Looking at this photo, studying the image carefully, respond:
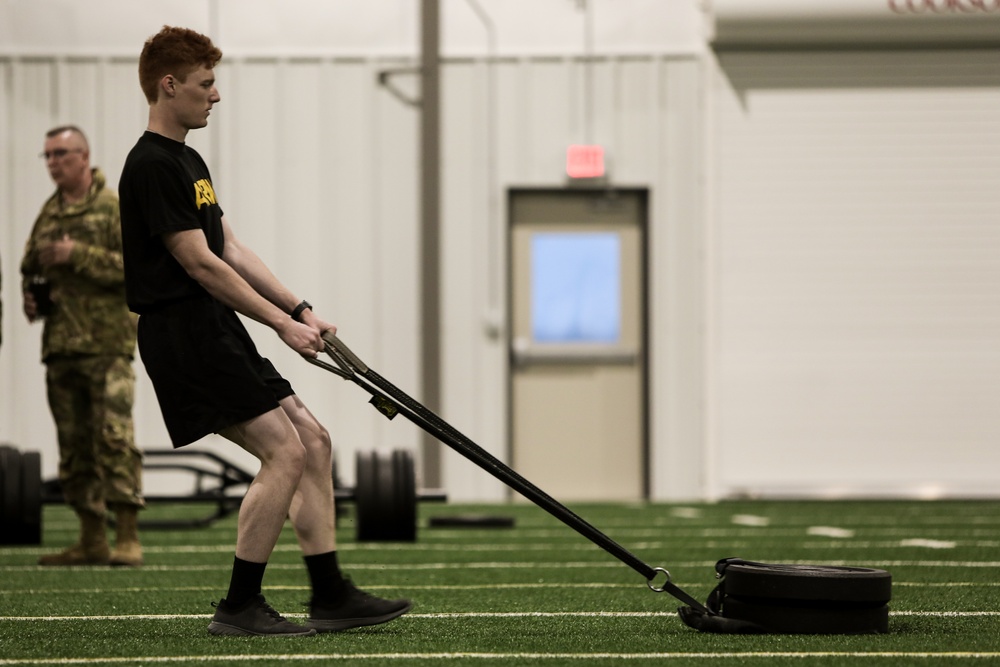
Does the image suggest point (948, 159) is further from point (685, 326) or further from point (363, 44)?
point (363, 44)

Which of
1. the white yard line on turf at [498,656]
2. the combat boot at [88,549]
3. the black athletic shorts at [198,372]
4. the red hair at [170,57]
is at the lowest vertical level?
the combat boot at [88,549]

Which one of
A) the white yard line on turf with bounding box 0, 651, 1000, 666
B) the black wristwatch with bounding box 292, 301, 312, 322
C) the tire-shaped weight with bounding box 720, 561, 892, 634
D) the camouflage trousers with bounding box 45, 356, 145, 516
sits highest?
the black wristwatch with bounding box 292, 301, 312, 322

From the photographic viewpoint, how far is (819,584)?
13.6 ft

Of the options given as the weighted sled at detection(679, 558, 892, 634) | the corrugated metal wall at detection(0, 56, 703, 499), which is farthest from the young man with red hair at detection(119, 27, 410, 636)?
the corrugated metal wall at detection(0, 56, 703, 499)

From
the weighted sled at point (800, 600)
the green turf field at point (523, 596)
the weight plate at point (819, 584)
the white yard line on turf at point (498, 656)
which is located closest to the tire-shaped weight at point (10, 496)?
the green turf field at point (523, 596)

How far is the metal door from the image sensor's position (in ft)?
43.5

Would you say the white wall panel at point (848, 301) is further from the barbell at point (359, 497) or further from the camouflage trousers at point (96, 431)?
the camouflage trousers at point (96, 431)

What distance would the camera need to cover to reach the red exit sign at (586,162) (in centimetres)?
1320

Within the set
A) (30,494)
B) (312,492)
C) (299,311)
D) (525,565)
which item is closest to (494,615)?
(312,492)

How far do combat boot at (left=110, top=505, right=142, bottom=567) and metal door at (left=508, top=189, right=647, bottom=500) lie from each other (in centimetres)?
653

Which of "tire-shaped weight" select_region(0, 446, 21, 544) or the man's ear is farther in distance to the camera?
"tire-shaped weight" select_region(0, 446, 21, 544)

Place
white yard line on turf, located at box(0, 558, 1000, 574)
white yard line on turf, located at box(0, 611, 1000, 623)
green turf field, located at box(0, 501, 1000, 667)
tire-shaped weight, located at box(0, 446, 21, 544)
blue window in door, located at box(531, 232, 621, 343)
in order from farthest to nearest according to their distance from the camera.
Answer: blue window in door, located at box(531, 232, 621, 343) < tire-shaped weight, located at box(0, 446, 21, 544) < white yard line on turf, located at box(0, 558, 1000, 574) < white yard line on turf, located at box(0, 611, 1000, 623) < green turf field, located at box(0, 501, 1000, 667)

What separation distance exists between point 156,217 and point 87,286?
3.15 m

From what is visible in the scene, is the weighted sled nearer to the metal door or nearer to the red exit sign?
the metal door
